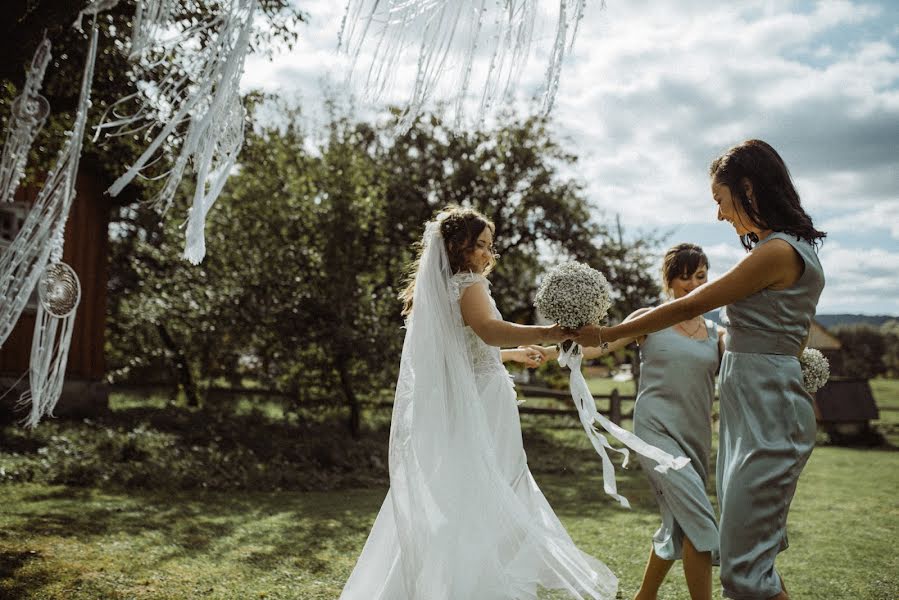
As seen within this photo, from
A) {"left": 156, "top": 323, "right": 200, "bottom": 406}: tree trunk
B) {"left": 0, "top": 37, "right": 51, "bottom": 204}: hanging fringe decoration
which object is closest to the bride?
{"left": 0, "top": 37, "right": 51, "bottom": 204}: hanging fringe decoration

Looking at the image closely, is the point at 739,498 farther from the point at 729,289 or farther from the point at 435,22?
the point at 435,22

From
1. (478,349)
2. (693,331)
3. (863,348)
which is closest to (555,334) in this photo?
(478,349)

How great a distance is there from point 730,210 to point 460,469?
6.33 feet

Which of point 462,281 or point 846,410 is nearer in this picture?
point 462,281

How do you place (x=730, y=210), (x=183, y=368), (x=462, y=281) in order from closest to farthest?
(x=730, y=210) < (x=462, y=281) < (x=183, y=368)

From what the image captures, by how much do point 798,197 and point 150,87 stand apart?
698 centimetres

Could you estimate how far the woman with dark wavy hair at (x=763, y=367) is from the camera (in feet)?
9.70

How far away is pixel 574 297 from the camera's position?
379cm

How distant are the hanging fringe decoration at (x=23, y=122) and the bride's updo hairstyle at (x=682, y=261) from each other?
434 cm

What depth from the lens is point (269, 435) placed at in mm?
13172

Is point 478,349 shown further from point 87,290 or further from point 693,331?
point 87,290

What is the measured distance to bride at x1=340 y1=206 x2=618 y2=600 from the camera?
11.9 feet

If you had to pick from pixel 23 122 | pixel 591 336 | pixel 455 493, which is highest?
pixel 23 122

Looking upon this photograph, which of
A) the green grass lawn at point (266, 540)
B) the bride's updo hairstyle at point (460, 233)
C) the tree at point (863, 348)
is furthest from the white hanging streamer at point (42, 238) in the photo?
the tree at point (863, 348)
